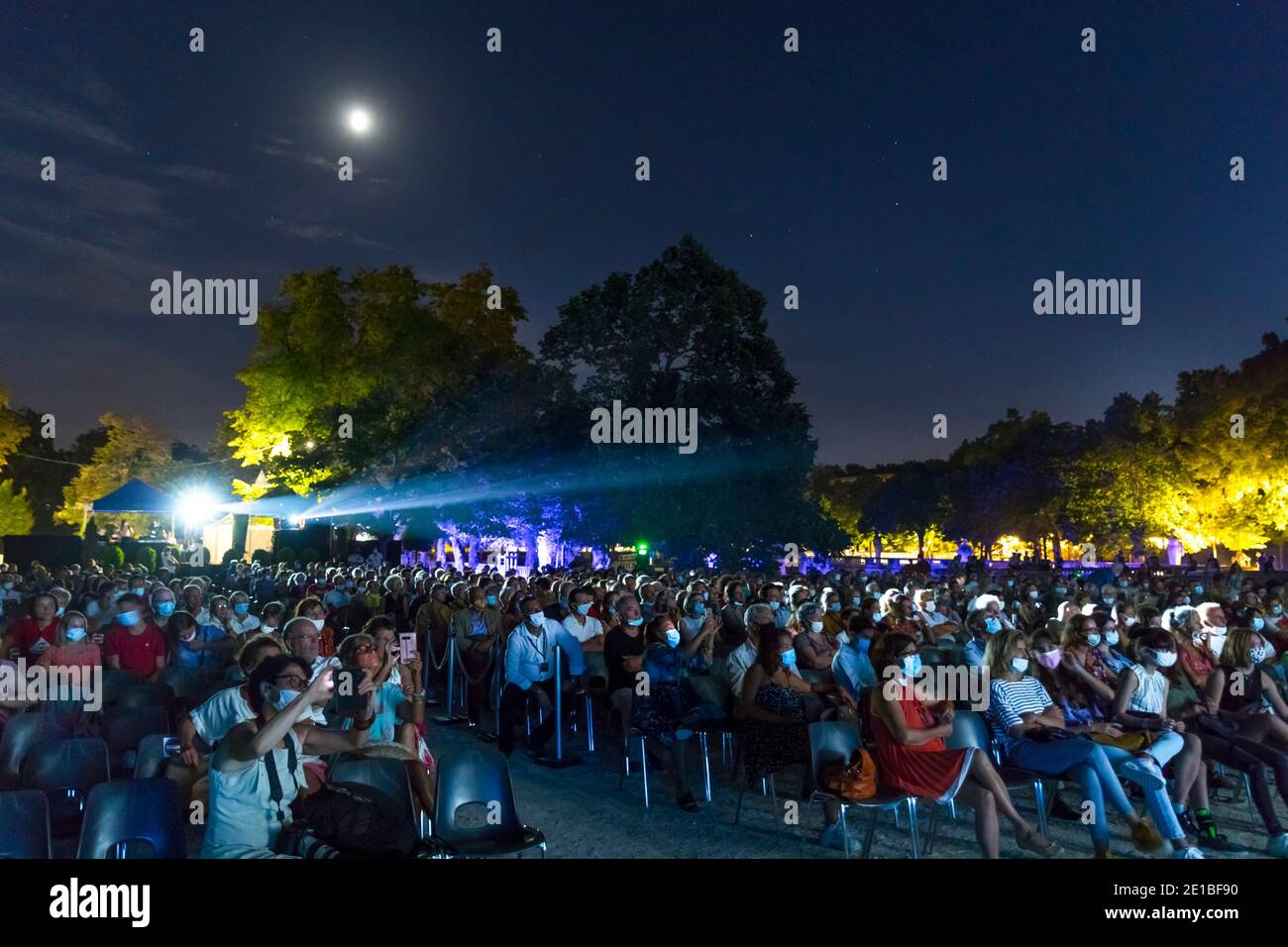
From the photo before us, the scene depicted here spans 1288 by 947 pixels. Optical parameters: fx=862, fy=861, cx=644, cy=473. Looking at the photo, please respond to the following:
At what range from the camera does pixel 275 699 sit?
4156 mm

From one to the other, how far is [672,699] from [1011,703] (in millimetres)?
2828

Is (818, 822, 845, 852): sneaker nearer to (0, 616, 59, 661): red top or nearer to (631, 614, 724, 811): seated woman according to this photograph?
(631, 614, 724, 811): seated woman

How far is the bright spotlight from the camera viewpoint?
28447 millimetres

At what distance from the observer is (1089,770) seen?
5.79 m

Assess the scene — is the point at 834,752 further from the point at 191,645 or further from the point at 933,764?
the point at 191,645

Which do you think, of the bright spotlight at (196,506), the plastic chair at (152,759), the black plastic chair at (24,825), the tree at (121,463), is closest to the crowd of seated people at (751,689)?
the plastic chair at (152,759)

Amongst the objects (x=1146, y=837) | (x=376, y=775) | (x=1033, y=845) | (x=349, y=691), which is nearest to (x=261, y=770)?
(x=376, y=775)

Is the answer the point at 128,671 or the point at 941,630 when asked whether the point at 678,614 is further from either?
the point at 128,671

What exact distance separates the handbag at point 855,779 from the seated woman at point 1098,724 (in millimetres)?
1769

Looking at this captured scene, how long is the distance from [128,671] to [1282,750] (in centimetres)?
950

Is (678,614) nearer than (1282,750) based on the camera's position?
No

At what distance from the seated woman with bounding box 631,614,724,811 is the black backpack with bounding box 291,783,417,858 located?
10.8ft
